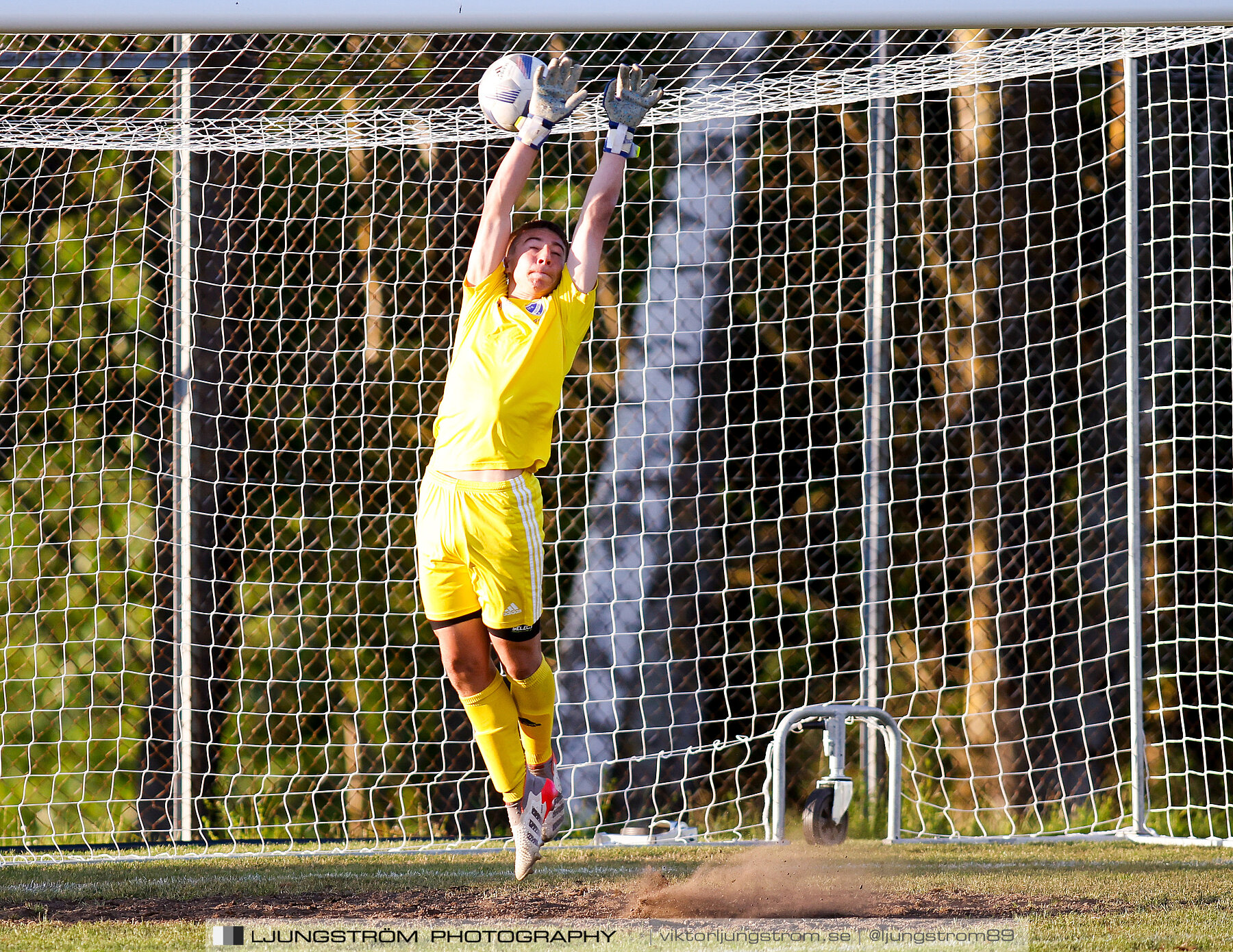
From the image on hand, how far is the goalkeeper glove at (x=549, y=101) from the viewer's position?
146 inches

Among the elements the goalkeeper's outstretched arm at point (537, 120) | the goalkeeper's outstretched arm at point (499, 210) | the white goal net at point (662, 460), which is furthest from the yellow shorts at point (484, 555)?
the white goal net at point (662, 460)

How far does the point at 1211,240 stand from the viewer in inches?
285

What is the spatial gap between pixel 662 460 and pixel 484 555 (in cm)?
396

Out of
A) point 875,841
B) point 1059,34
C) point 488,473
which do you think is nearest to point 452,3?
point 488,473

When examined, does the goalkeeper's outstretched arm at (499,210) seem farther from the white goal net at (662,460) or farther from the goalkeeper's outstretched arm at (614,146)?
the white goal net at (662,460)

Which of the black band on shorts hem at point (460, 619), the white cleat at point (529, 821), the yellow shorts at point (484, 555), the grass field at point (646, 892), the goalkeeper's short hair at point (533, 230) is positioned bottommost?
the grass field at point (646, 892)

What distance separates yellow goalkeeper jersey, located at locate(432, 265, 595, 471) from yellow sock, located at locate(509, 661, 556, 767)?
615 mm

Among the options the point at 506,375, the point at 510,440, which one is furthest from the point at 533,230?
the point at 510,440

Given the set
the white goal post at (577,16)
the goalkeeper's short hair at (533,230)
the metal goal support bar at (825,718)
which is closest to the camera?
the white goal post at (577,16)

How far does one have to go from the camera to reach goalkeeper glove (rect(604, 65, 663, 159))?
12.3 feet

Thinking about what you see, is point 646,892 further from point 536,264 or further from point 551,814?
point 536,264

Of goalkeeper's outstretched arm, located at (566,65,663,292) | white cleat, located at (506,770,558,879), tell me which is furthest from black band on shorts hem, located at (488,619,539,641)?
goalkeeper's outstretched arm, located at (566,65,663,292)

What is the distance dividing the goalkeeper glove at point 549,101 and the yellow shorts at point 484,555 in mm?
948

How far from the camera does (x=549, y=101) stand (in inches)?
147
